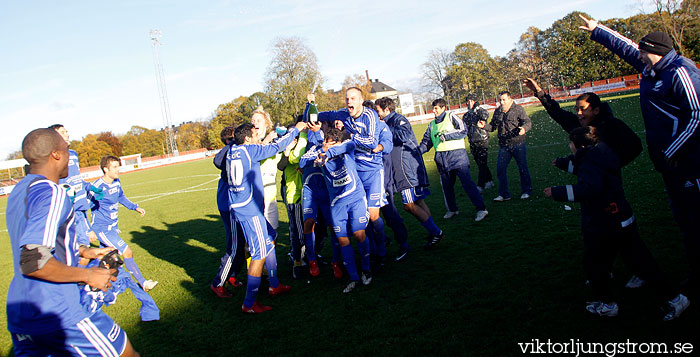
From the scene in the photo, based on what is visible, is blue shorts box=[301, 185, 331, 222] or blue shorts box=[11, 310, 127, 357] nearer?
blue shorts box=[11, 310, 127, 357]

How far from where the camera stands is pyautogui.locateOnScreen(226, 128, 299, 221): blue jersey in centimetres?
481

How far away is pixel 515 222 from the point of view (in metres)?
6.92

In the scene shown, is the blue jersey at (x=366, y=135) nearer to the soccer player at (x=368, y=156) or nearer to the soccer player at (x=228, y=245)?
the soccer player at (x=368, y=156)

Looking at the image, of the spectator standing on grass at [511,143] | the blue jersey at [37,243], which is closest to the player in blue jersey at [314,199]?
Answer: the blue jersey at [37,243]

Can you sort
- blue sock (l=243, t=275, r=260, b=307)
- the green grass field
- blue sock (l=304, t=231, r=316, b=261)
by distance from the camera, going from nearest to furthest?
1. the green grass field
2. blue sock (l=243, t=275, r=260, b=307)
3. blue sock (l=304, t=231, r=316, b=261)

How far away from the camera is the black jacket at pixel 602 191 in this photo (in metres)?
3.48

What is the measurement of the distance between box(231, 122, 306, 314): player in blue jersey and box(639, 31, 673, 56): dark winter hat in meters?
3.83

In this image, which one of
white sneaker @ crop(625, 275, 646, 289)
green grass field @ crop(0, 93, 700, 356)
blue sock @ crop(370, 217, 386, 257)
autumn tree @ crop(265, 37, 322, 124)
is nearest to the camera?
green grass field @ crop(0, 93, 700, 356)

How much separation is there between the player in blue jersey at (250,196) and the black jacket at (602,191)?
10.6ft

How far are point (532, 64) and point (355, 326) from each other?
59983 mm

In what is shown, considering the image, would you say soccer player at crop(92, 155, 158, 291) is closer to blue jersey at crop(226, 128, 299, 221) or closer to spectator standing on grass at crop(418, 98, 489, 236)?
blue jersey at crop(226, 128, 299, 221)

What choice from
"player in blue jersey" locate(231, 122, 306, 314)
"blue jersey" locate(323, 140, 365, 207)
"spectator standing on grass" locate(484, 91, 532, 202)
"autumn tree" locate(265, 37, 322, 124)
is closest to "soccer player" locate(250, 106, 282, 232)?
"player in blue jersey" locate(231, 122, 306, 314)

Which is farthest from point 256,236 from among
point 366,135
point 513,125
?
point 513,125

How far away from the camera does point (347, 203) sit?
17.3 ft
